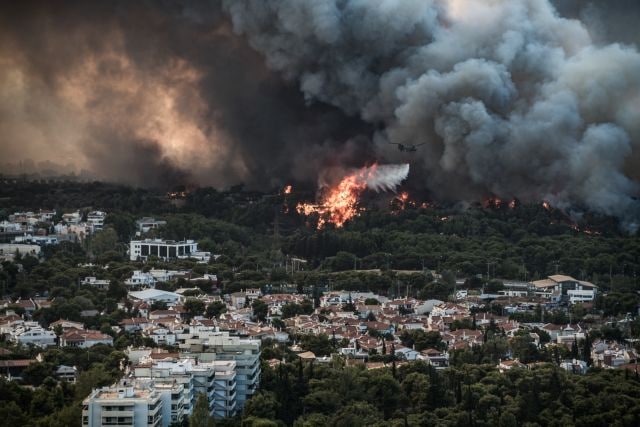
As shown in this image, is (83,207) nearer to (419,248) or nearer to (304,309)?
(419,248)

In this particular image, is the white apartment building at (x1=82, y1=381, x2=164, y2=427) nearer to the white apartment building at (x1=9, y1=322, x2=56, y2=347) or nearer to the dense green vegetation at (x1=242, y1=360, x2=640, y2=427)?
the dense green vegetation at (x1=242, y1=360, x2=640, y2=427)

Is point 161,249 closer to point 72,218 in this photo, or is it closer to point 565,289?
point 72,218

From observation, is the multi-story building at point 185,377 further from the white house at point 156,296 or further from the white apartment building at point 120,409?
the white house at point 156,296

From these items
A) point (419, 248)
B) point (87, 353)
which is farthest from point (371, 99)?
point (87, 353)

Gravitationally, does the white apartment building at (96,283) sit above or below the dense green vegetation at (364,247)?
below

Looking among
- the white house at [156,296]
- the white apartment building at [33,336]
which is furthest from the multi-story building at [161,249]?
the white apartment building at [33,336]

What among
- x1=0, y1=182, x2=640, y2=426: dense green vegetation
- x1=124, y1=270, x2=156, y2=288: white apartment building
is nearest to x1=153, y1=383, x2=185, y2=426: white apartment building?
x1=0, y1=182, x2=640, y2=426: dense green vegetation
